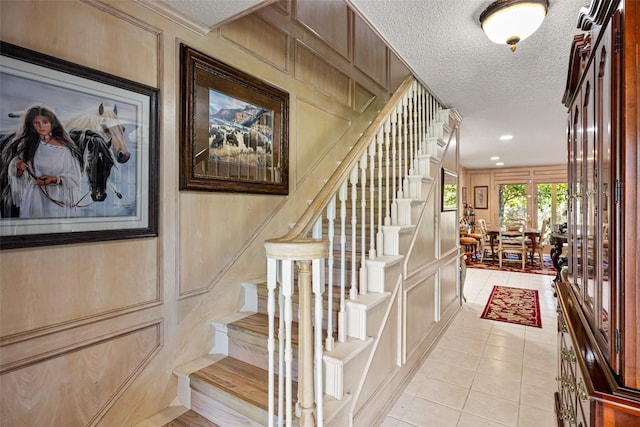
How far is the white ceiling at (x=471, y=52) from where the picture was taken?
5.58 ft

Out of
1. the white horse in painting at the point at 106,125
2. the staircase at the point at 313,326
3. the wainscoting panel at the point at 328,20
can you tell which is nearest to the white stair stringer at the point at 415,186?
the staircase at the point at 313,326

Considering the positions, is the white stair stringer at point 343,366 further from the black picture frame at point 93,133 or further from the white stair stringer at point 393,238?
the black picture frame at point 93,133

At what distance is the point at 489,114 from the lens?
372 centimetres

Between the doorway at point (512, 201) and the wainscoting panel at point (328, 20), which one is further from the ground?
the wainscoting panel at point (328, 20)

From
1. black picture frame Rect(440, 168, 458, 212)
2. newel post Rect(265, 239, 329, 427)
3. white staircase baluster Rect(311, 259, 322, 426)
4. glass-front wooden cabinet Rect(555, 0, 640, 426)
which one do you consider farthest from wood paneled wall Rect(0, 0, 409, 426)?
glass-front wooden cabinet Rect(555, 0, 640, 426)

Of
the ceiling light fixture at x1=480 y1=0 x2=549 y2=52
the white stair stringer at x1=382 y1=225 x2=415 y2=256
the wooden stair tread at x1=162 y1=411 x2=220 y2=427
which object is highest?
the ceiling light fixture at x1=480 y1=0 x2=549 y2=52

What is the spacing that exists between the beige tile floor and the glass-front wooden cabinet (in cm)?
96

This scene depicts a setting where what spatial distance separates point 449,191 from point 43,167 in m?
3.52

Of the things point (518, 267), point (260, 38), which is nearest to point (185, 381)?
point (260, 38)

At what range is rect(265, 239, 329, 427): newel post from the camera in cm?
128

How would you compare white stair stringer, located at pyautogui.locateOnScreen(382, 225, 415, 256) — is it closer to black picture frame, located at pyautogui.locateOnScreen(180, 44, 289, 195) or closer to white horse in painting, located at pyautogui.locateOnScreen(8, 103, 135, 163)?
black picture frame, located at pyautogui.locateOnScreen(180, 44, 289, 195)

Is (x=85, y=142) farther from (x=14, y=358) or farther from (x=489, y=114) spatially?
(x=489, y=114)

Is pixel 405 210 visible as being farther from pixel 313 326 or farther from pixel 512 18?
pixel 512 18

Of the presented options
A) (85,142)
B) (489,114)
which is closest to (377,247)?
(85,142)
